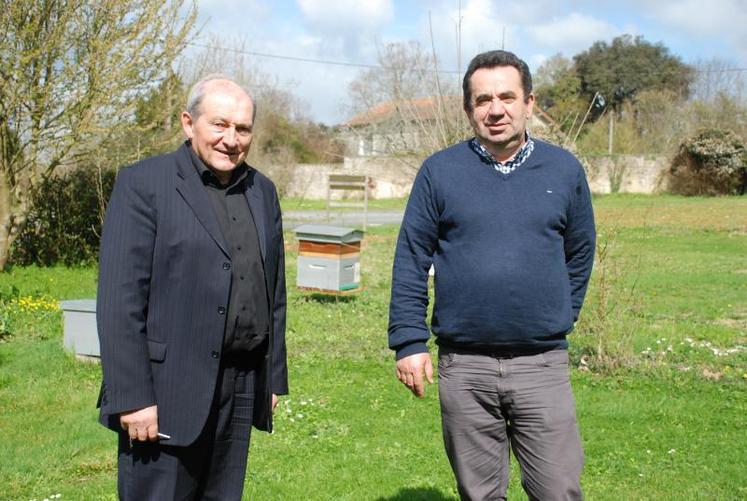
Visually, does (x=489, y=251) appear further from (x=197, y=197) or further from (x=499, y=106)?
(x=197, y=197)

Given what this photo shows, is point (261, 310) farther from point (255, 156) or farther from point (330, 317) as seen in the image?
point (255, 156)

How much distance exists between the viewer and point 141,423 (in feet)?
8.98

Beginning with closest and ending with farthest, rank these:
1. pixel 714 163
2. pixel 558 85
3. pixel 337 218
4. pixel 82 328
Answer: pixel 82 328 < pixel 337 218 < pixel 714 163 < pixel 558 85

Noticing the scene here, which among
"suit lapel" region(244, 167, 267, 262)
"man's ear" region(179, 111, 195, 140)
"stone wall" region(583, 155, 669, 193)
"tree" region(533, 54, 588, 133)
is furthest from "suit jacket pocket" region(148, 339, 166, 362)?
"stone wall" region(583, 155, 669, 193)

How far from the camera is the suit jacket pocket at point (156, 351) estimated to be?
280cm

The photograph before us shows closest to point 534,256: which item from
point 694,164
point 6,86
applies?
point 6,86

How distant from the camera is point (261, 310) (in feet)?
9.82

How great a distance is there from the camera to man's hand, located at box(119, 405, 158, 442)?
8.95ft

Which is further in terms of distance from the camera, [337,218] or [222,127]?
[337,218]

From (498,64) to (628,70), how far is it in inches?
2160

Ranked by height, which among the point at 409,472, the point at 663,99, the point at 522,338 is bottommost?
the point at 409,472

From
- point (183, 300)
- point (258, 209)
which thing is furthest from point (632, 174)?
point (183, 300)

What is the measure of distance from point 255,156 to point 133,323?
2826 cm

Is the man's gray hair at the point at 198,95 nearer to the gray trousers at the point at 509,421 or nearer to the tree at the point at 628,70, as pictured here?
the gray trousers at the point at 509,421
